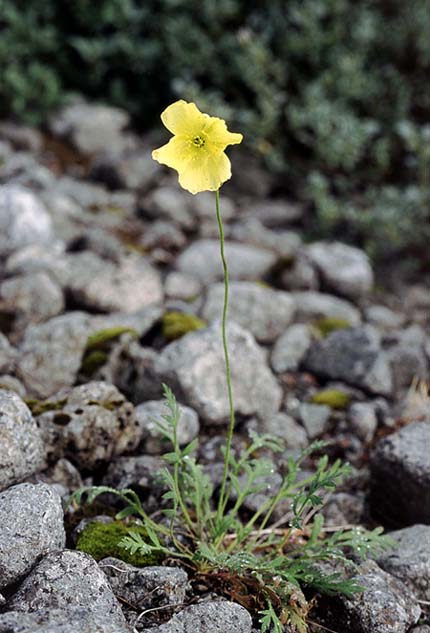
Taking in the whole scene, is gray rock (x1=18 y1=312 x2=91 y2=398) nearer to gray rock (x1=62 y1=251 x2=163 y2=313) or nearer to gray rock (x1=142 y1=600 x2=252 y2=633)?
gray rock (x1=62 y1=251 x2=163 y2=313)

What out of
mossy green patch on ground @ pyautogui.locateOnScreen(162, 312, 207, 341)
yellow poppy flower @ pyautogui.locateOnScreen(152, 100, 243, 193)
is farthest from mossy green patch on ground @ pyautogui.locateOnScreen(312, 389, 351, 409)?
A: yellow poppy flower @ pyautogui.locateOnScreen(152, 100, 243, 193)

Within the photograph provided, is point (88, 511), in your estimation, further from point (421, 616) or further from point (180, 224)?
point (180, 224)

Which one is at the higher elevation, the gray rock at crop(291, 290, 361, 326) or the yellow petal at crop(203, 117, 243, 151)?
the yellow petal at crop(203, 117, 243, 151)

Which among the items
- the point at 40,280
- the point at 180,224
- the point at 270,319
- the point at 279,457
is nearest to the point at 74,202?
the point at 180,224

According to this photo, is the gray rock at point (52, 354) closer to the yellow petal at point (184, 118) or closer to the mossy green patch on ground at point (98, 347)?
the mossy green patch on ground at point (98, 347)

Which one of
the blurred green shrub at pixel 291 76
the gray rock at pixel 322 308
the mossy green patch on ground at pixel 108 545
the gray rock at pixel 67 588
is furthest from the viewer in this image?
the blurred green shrub at pixel 291 76

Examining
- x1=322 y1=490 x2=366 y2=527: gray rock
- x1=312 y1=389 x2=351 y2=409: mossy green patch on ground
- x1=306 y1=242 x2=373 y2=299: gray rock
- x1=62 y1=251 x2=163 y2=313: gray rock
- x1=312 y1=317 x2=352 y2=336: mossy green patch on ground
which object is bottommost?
x1=322 y1=490 x2=366 y2=527: gray rock

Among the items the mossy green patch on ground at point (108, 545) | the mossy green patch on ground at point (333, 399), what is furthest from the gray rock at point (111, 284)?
the mossy green patch on ground at point (108, 545)

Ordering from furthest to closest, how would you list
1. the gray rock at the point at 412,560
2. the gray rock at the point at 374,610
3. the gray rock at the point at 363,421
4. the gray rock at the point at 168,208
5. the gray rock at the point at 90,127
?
the gray rock at the point at 90,127 → the gray rock at the point at 168,208 → the gray rock at the point at 363,421 → the gray rock at the point at 412,560 → the gray rock at the point at 374,610
